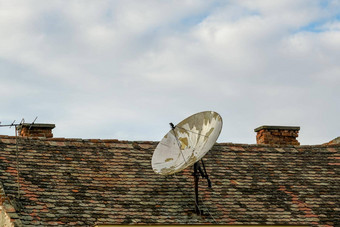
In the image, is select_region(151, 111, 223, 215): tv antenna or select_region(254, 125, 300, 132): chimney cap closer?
select_region(151, 111, 223, 215): tv antenna

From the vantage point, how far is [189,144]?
62.9 ft

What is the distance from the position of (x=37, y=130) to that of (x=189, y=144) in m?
5.65

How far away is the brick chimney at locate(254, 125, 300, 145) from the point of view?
24438 millimetres

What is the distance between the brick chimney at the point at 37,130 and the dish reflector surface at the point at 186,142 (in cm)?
455

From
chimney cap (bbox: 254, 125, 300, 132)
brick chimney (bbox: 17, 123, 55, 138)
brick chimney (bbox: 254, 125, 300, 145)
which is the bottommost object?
brick chimney (bbox: 17, 123, 55, 138)

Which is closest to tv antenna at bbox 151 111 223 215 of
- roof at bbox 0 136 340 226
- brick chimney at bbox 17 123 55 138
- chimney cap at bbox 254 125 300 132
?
roof at bbox 0 136 340 226

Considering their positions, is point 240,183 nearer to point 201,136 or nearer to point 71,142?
point 201,136

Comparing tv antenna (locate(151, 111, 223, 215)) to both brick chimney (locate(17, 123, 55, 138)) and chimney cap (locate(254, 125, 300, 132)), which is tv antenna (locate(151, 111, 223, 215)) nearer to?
brick chimney (locate(17, 123, 55, 138))

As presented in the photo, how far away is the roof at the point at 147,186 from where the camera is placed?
1786 cm

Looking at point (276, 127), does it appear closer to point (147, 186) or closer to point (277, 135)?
point (277, 135)

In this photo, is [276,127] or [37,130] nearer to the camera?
[37,130]

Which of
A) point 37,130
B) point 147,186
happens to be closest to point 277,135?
point 147,186

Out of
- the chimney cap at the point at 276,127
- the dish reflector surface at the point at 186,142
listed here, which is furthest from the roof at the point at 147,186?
the chimney cap at the point at 276,127

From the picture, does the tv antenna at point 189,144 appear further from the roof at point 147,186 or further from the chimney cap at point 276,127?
the chimney cap at point 276,127
